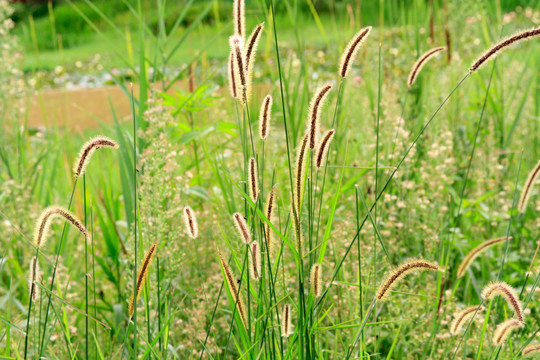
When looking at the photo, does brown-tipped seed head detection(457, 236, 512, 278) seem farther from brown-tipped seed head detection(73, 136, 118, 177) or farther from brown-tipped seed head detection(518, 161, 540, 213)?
brown-tipped seed head detection(73, 136, 118, 177)

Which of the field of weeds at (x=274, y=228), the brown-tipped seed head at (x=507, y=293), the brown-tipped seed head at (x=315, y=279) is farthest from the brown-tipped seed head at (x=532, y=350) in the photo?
the brown-tipped seed head at (x=315, y=279)

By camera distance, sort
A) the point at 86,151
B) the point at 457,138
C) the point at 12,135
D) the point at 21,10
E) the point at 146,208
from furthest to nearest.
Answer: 1. the point at 21,10
2. the point at 457,138
3. the point at 12,135
4. the point at 146,208
5. the point at 86,151

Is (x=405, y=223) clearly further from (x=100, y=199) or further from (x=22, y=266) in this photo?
(x=22, y=266)

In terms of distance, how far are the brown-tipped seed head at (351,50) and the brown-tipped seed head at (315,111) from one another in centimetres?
7

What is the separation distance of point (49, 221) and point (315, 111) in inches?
19.6

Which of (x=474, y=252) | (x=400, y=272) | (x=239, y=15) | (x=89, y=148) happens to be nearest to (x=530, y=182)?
(x=474, y=252)

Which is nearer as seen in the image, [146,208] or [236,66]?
[236,66]

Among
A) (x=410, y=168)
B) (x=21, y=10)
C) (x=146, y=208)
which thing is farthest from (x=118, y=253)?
(x=21, y=10)

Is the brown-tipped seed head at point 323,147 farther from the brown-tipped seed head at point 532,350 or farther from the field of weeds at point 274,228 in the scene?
the brown-tipped seed head at point 532,350

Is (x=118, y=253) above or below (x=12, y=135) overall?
below

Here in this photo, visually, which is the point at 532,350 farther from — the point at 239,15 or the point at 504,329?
the point at 239,15

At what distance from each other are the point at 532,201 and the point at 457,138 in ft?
1.83

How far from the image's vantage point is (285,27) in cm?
1493

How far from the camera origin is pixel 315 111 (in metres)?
1.08
